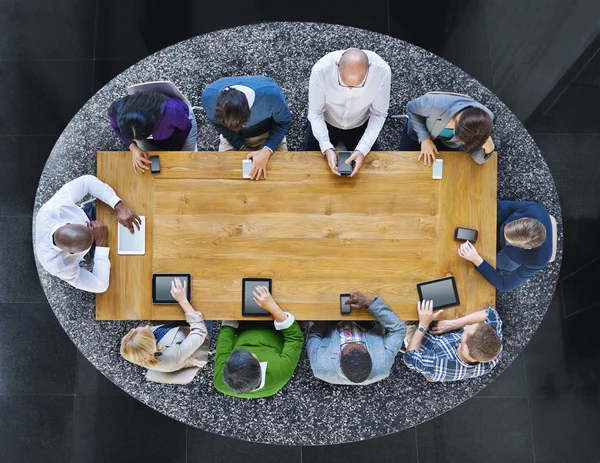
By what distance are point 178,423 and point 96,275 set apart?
141 centimetres

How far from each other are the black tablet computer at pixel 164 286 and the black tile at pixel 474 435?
1952 mm

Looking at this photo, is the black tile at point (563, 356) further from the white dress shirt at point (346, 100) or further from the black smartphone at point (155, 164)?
the black smartphone at point (155, 164)

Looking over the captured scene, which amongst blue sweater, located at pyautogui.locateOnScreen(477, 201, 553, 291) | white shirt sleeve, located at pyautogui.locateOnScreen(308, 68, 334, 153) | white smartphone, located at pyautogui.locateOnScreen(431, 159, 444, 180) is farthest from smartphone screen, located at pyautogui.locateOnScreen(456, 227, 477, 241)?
white shirt sleeve, located at pyautogui.locateOnScreen(308, 68, 334, 153)

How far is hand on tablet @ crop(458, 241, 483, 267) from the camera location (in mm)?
2184

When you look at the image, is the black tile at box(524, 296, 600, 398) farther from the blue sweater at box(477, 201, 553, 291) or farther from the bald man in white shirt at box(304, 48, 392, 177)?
the bald man in white shirt at box(304, 48, 392, 177)

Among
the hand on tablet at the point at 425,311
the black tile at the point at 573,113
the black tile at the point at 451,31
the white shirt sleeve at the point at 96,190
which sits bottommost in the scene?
the hand on tablet at the point at 425,311

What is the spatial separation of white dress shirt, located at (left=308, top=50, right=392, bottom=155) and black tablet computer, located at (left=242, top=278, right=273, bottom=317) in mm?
713

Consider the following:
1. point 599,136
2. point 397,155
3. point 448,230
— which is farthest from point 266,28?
point 599,136

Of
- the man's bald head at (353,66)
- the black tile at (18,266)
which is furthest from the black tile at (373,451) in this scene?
the man's bald head at (353,66)

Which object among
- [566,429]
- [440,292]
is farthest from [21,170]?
[566,429]

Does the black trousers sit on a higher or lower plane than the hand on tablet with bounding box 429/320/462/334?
higher

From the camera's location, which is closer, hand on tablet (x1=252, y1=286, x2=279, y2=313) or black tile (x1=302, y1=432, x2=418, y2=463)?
hand on tablet (x1=252, y1=286, x2=279, y2=313)

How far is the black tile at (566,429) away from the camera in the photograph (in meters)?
3.07

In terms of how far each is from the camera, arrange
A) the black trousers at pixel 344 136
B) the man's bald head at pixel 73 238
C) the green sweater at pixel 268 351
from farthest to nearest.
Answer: the black trousers at pixel 344 136
the green sweater at pixel 268 351
the man's bald head at pixel 73 238
